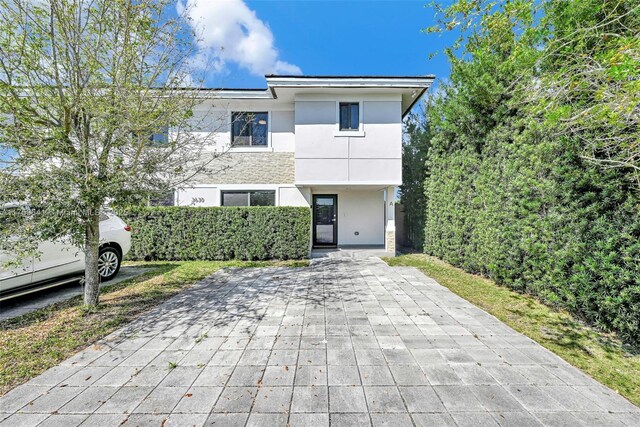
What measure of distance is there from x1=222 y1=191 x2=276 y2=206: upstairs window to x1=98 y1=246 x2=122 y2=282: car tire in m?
4.13

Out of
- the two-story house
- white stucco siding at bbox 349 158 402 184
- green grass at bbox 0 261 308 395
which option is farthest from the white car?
white stucco siding at bbox 349 158 402 184

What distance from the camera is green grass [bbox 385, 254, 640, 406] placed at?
2771mm

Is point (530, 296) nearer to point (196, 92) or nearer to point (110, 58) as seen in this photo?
point (196, 92)

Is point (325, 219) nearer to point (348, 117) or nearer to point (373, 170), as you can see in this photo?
point (373, 170)

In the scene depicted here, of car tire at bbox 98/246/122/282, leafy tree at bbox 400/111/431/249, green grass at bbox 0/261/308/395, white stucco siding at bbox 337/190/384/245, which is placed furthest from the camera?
white stucco siding at bbox 337/190/384/245

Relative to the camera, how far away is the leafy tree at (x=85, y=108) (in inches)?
138

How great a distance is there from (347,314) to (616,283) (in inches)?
138

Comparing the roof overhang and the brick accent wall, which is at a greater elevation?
the roof overhang

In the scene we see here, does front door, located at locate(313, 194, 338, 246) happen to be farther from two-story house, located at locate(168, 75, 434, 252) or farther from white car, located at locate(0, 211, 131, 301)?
white car, located at locate(0, 211, 131, 301)

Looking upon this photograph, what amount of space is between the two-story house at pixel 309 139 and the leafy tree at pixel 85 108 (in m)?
4.72

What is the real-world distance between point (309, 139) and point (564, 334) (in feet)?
26.5

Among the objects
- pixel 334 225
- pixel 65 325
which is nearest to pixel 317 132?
pixel 334 225

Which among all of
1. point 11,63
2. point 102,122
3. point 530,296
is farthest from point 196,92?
point 530,296

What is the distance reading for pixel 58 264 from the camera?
511 centimetres
